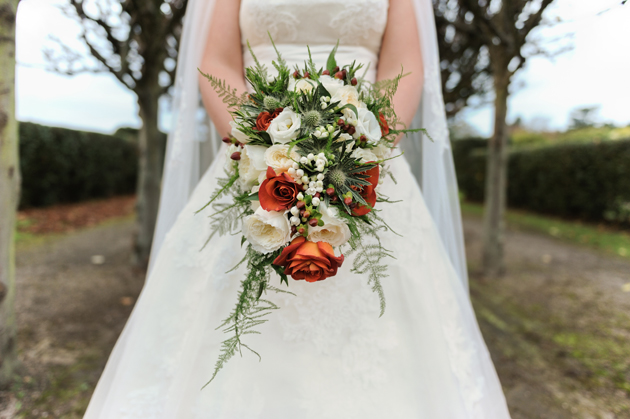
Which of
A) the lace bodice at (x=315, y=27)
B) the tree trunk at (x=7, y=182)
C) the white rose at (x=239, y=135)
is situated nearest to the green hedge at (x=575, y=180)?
the lace bodice at (x=315, y=27)

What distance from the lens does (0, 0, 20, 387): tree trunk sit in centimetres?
186

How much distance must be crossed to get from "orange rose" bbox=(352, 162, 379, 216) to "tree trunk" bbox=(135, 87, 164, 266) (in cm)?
389

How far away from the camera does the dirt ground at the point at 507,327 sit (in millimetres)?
2230

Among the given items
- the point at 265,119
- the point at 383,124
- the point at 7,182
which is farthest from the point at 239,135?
the point at 7,182

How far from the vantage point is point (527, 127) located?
855 inches

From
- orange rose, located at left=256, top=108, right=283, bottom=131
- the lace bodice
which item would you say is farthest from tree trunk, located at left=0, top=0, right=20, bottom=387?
orange rose, located at left=256, top=108, right=283, bottom=131

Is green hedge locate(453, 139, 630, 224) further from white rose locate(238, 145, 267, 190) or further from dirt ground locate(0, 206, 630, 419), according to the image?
white rose locate(238, 145, 267, 190)

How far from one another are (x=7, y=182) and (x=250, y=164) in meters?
1.66


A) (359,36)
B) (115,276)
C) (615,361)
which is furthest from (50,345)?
(615,361)

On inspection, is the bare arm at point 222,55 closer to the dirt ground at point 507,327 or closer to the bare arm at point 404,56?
the bare arm at point 404,56

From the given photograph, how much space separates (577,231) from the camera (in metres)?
7.60

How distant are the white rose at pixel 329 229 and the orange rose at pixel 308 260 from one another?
23 mm

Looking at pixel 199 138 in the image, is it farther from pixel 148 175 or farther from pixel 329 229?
pixel 148 175

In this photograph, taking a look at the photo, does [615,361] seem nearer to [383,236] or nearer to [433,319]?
[433,319]
